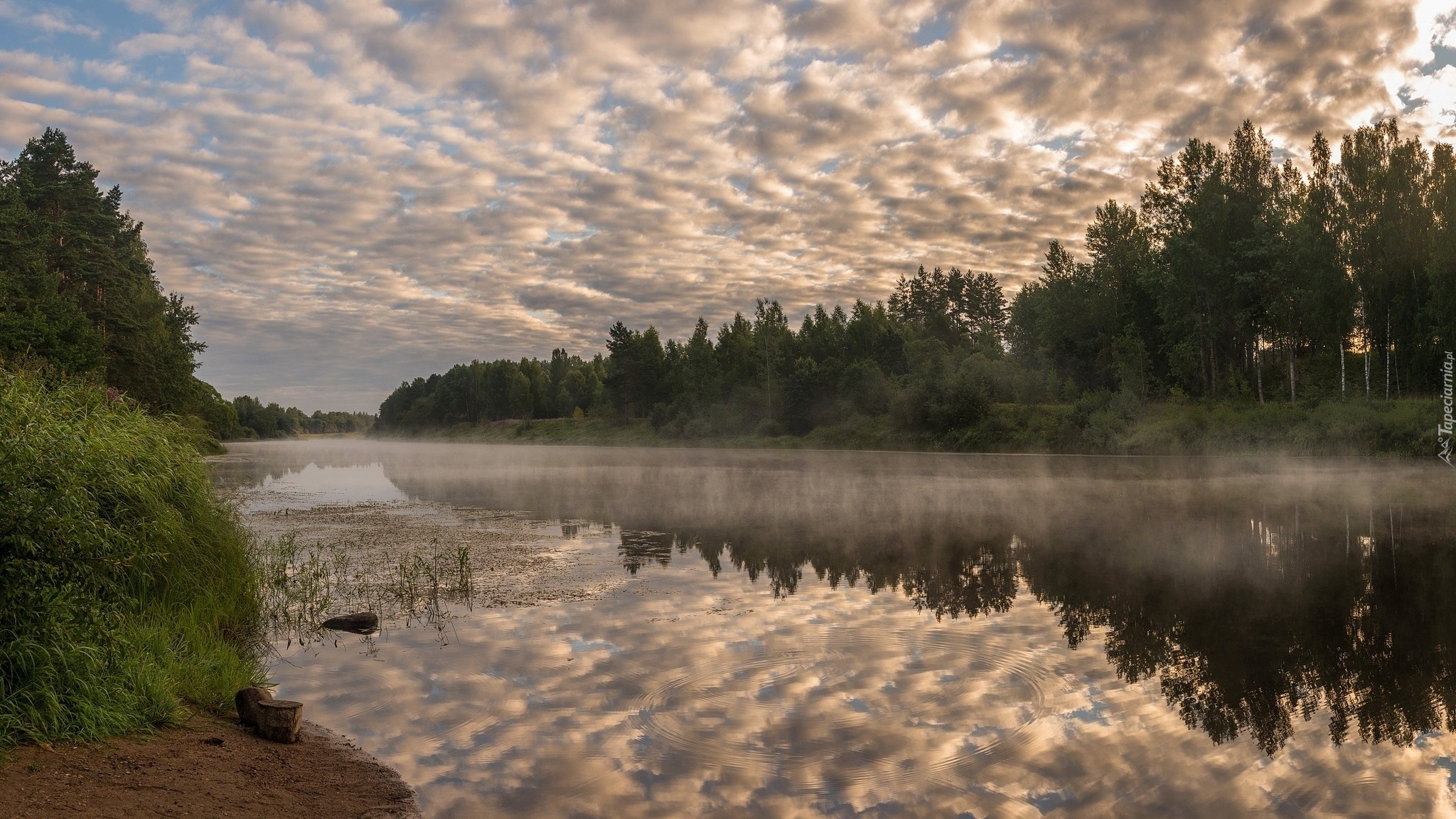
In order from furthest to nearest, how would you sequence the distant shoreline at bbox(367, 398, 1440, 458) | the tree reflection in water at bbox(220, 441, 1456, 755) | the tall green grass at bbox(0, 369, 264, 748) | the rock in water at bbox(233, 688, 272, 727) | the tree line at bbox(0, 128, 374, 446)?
the distant shoreline at bbox(367, 398, 1440, 458) < the tree line at bbox(0, 128, 374, 446) < the tree reflection in water at bbox(220, 441, 1456, 755) < the rock in water at bbox(233, 688, 272, 727) < the tall green grass at bbox(0, 369, 264, 748)

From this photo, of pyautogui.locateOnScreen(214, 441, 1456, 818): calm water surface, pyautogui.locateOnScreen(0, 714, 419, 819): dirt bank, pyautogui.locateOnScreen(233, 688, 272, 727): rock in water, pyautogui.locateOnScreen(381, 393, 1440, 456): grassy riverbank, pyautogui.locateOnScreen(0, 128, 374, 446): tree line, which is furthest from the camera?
pyautogui.locateOnScreen(381, 393, 1440, 456): grassy riverbank

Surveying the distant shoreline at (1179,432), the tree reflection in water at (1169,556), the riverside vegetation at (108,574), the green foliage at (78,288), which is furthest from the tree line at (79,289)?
the distant shoreline at (1179,432)

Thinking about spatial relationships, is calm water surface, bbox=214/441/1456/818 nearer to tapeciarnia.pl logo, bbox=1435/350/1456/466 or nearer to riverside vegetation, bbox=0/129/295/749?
riverside vegetation, bbox=0/129/295/749

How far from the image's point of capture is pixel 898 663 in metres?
12.0

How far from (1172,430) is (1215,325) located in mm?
9749

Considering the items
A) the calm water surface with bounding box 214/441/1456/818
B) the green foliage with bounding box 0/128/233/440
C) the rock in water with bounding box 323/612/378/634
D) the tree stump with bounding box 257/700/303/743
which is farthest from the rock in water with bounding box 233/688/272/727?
the green foliage with bounding box 0/128/233/440

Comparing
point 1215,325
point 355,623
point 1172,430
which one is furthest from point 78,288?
point 1215,325

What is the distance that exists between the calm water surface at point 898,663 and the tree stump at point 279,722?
76 centimetres

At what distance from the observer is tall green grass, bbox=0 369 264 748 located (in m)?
7.31

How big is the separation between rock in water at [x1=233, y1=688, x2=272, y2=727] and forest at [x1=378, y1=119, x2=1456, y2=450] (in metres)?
57.8

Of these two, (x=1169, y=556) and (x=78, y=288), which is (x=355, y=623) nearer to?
(x=1169, y=556)

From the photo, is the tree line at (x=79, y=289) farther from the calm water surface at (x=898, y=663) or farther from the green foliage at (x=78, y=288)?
the calm water surface at (x=898, y=663)

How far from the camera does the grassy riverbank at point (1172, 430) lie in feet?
161

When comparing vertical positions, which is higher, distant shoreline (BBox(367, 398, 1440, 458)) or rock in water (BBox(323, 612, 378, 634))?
distant shoreline (BBox(367, 398, 1440, 458))
